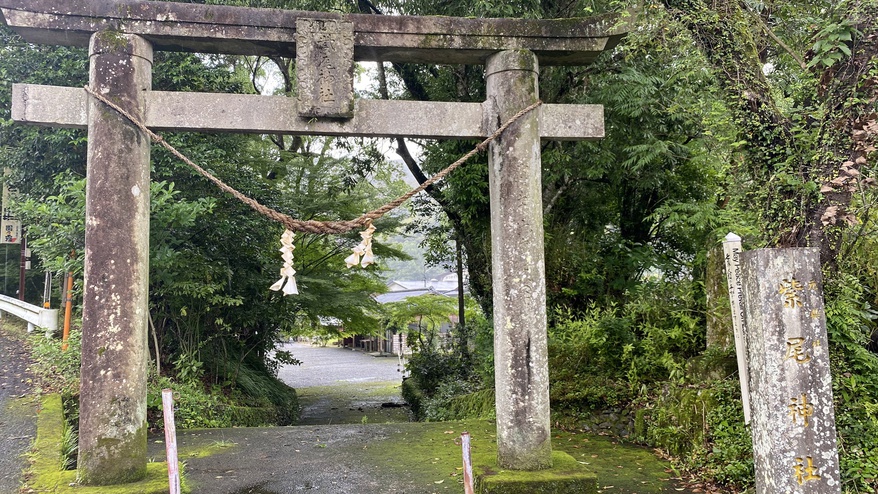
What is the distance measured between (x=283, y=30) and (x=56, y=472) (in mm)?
4225

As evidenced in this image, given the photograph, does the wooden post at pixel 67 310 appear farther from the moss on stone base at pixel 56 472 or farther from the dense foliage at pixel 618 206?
the moss on stone base at pixel 56 472

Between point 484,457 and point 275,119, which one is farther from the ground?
point 275,119

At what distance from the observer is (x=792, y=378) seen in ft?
11.8

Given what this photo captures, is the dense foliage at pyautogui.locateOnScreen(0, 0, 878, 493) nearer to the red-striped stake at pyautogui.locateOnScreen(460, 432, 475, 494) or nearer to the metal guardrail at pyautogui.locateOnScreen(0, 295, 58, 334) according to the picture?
the metal guardrail at pyautogui.locateOnScreen(0, 295, 58, 334)

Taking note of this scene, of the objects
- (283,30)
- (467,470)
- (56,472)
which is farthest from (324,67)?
(56,472)

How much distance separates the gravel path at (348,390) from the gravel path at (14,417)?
465 cm

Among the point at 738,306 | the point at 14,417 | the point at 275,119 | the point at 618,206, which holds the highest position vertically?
the point at 618,206

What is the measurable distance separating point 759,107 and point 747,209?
90 centimetres

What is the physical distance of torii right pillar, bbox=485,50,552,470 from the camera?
14.4ft

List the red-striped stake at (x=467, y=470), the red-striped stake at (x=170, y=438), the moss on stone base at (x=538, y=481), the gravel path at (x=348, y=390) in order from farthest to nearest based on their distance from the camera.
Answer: the gravel path at (x=348, y=390) < the moss on stone base at (x=538, y=481) < the red-striped stake at (x=170, y=438) < the red-striped stake at (x=467, y=470)

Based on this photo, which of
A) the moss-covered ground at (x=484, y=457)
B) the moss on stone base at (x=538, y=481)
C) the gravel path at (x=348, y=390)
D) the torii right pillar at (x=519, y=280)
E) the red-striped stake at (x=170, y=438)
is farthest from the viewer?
the gravel path at (x=348, y=390)

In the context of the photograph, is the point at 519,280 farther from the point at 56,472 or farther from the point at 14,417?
the point at 14,417

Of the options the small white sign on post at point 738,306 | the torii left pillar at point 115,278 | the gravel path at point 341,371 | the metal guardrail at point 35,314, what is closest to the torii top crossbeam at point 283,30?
the torii left pillar at point 115,278

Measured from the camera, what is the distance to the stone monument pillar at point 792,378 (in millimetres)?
3510
